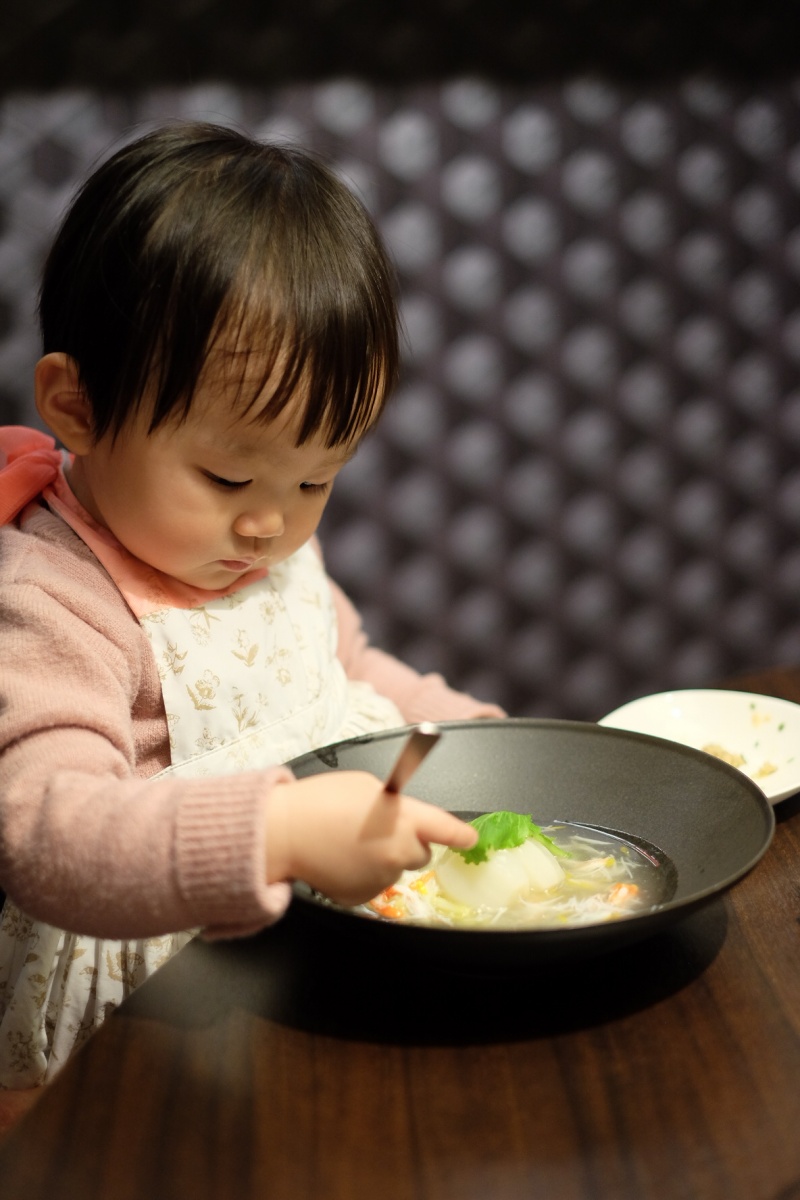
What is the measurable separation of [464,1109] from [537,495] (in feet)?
5.73

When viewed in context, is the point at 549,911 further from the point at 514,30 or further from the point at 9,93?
the point at 514,30

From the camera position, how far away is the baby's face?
989 mm

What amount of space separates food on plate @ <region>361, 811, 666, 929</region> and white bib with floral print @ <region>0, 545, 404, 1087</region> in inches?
11.0

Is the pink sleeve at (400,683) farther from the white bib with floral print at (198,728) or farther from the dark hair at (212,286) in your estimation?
the dark hair at (212,286)

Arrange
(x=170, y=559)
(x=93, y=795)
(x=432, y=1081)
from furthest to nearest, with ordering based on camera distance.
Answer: (x=170, y=559), (x=93, y=795), (x=432, y=1081)

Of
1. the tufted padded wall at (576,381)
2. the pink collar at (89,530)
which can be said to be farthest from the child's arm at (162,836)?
the tufted padded wall at (576,381)

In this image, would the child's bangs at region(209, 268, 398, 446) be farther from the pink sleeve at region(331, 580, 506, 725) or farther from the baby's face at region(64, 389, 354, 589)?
the pink sleeve at region(331, 580, 506, 725)

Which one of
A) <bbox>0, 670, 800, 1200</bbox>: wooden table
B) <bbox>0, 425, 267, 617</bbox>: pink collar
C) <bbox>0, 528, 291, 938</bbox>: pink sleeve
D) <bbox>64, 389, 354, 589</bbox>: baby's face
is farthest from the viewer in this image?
<bbox>0, 425, 267, 617</bbox>: pink collar

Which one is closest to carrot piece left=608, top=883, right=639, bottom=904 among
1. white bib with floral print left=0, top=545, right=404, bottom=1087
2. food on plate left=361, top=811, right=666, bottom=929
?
food on plate left=361, top=811, right=666, bottom=929

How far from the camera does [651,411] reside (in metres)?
2.37

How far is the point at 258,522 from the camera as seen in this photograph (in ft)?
3.44

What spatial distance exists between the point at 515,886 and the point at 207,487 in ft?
1.42

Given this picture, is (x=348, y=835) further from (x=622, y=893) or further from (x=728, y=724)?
(x=728, y=724)

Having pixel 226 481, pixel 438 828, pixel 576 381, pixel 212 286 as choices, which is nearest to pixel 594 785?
pixel 438 828
